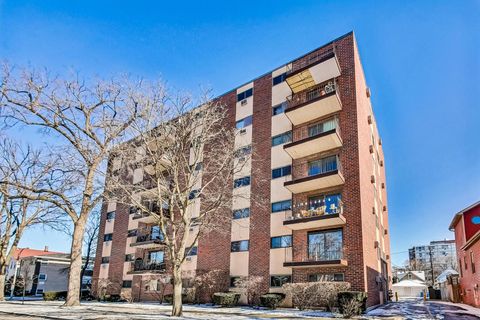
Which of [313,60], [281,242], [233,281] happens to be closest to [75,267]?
[233,281]

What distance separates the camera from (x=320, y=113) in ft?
77.3

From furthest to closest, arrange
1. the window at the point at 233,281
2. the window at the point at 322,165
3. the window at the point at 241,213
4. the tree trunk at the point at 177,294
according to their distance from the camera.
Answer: the window at the point at 241,213 < the window at the point at 233,281 < the window at the point at 322,165 < the tree trunk at the point at 177,294

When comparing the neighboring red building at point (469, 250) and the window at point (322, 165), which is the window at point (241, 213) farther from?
the neighboring red building at point (469, 250)

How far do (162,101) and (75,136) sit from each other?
262 inches

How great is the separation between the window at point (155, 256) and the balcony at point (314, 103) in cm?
1670

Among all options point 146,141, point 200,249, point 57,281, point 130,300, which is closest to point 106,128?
point 146,141

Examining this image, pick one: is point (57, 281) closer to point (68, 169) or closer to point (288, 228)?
point (68, 169)

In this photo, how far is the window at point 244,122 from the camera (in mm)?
27939

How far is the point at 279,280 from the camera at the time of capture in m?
22.0

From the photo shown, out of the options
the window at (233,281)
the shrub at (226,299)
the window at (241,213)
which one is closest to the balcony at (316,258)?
the shrub at (226,299)

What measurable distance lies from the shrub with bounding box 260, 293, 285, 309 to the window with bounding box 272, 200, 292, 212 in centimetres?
543

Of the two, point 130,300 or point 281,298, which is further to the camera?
point 130,300

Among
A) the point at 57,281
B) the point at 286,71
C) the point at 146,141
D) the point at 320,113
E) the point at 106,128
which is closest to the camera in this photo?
the point at 146,141

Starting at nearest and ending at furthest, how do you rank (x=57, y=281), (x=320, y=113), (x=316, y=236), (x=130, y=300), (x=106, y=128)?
(x=106, y=128)
(x=316, y=236)
(x=320, y=113)
(x=130, y=300)
(x=57, y=281)
